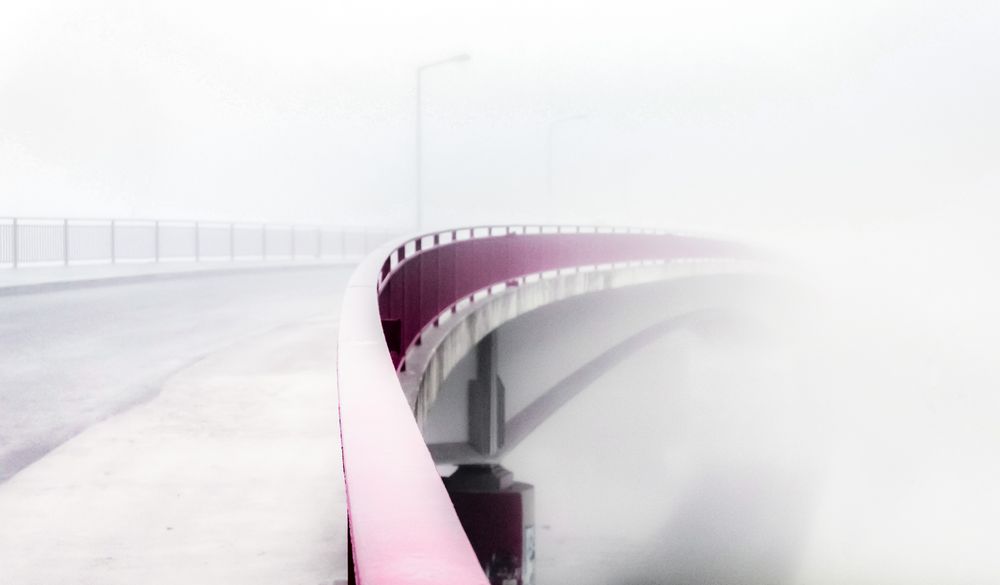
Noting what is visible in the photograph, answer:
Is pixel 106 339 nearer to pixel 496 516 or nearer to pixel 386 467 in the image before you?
pixel 496 516

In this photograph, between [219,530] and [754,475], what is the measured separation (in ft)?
185

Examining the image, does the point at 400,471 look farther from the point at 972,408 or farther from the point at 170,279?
the point at 972,408

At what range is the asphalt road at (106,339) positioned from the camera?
879cm

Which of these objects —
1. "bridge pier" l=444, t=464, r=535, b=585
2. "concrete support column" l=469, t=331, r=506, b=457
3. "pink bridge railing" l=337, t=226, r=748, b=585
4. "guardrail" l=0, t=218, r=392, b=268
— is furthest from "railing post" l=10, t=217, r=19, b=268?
"pink bridge railing" l=337, t=226, r=748, b=585

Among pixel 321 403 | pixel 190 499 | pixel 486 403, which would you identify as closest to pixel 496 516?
pixel 486 403

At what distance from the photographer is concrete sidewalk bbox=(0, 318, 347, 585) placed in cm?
486

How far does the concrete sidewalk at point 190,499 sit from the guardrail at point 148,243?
22937 mm

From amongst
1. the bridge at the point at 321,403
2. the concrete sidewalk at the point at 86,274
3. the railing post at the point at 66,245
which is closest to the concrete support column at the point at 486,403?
the bridge at the point at 321,403

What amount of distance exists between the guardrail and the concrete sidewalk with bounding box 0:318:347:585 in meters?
22.9

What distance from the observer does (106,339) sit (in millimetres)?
14125

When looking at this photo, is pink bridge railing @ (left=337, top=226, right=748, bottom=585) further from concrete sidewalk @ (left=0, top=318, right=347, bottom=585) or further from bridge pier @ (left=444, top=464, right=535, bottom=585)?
bridge pier @ (left=444, top=464, right=535, bottom=585)

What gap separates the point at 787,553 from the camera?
52.2 metres

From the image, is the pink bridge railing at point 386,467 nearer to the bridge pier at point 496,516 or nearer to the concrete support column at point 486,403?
the concrete support column at point 486,403

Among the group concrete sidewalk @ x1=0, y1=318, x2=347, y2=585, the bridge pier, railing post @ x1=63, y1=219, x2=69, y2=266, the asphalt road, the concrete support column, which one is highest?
railing post @ x1=63, y1=219, x2=69, y2=266
